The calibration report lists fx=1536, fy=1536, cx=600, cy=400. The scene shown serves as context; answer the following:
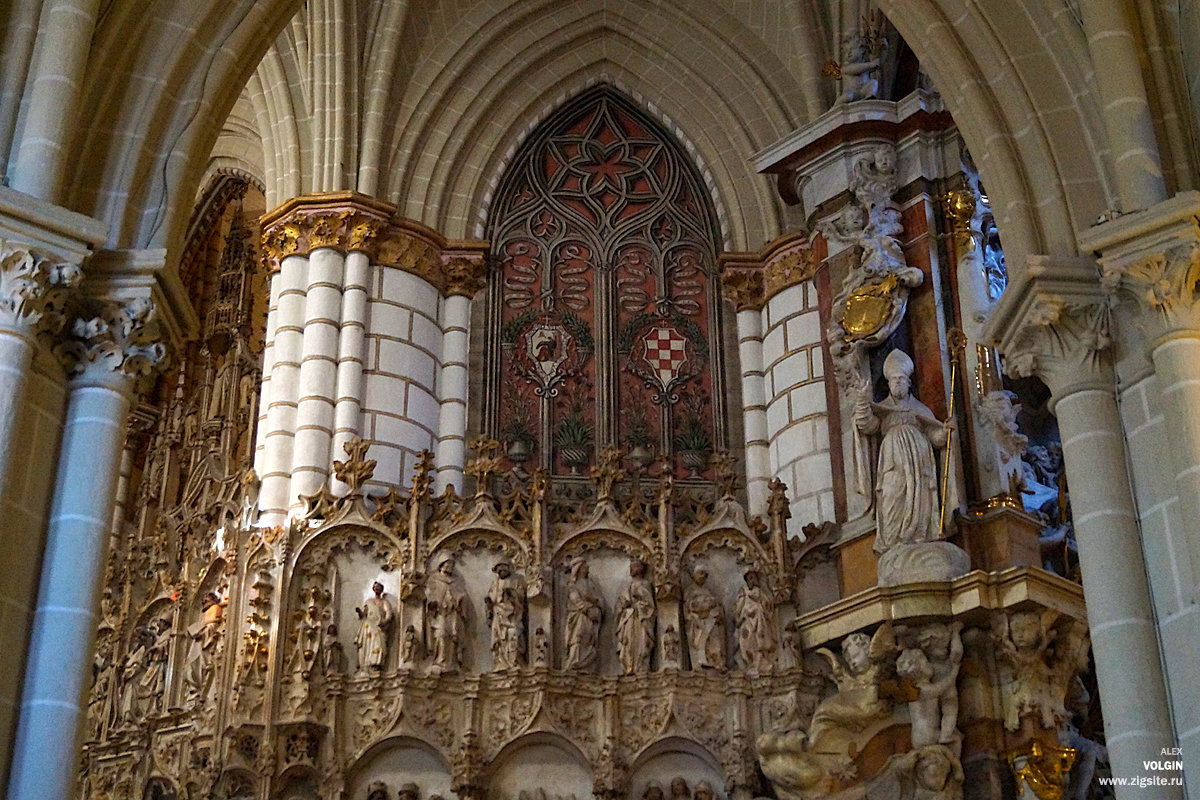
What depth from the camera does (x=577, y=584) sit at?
1178 centimetres

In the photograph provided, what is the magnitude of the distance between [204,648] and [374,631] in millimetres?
1325

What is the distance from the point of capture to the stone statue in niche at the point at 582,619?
11.5 m

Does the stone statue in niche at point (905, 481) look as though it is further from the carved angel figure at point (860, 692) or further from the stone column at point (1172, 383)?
the stone column at point (1172, 383)

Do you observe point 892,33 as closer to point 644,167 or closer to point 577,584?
point 644,167

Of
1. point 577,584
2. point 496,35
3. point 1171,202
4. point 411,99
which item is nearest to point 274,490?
point 577,584

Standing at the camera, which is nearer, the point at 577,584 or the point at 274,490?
the point at 577,584

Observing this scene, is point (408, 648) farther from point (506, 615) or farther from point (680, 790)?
point (680, 790)

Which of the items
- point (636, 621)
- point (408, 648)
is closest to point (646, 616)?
point (636, 621)

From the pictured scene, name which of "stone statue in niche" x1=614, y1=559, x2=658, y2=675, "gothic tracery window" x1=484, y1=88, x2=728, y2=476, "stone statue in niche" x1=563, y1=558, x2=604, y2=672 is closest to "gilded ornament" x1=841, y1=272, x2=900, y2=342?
"gothic tracery window" x1=484, y1=88, x2=728, y2=476

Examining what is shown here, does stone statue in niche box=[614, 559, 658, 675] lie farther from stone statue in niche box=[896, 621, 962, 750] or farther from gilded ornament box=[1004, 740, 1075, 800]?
gilded ornament box=[1004, 740, 1075, 800]

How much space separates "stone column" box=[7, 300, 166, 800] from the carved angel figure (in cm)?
524

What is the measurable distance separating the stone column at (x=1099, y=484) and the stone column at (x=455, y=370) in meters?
6.26

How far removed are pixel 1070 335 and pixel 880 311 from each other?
440 centimetres

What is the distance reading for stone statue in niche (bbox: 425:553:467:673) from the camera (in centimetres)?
1148
